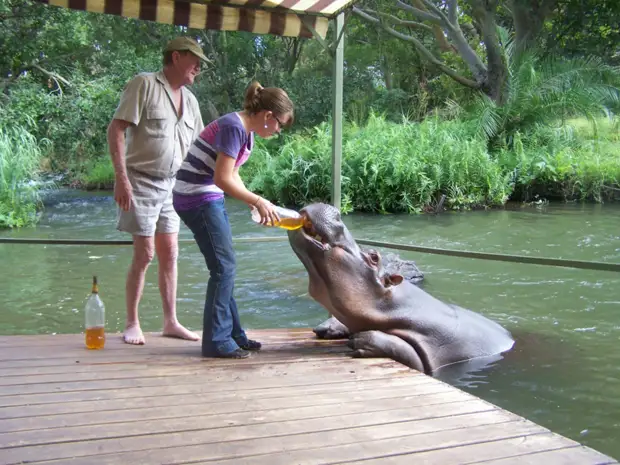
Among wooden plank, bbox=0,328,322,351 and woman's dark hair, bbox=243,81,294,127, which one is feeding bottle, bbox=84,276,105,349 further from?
woman's dark hair, bbox=243,81,294,127

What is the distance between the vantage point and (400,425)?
2639mm

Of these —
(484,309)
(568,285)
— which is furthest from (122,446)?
(568,285)

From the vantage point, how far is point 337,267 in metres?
3.97

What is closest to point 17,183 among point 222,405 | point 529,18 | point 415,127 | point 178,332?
point 415,127

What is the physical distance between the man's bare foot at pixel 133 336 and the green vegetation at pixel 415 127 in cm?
871

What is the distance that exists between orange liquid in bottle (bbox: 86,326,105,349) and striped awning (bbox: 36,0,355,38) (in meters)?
2.46

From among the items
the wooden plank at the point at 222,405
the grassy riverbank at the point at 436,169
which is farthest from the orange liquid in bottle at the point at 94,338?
the grassy riverbank at the point at 436,169

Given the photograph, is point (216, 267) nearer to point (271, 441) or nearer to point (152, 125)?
point (152, 125)

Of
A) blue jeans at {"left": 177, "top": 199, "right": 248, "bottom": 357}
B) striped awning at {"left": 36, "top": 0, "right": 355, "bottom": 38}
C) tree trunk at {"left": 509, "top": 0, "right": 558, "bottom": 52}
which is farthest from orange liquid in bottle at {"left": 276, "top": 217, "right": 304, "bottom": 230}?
tree trunk at {"left": 509, "top": 0, "right": 558, "bottom": 52}

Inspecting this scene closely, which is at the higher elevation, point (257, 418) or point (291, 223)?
point (291, 223)

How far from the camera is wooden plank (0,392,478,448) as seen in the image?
2.45 m

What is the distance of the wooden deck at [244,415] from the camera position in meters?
2.32

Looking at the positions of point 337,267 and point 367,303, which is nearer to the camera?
point 337,267

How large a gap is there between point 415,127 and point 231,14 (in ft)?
37.9
